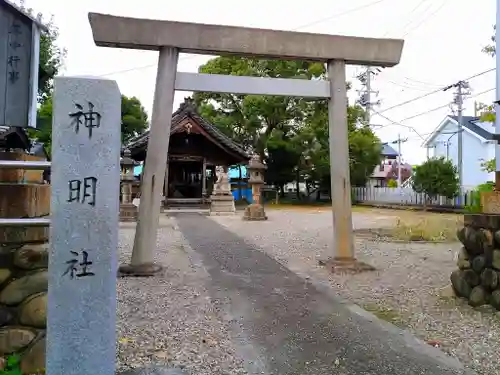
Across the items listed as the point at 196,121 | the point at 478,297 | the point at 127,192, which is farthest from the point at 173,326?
the point at 196,121

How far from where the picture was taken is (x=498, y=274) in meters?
4.52

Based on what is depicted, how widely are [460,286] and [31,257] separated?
14.9 ft

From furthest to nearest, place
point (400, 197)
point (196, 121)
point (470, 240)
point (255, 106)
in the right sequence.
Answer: point (400, 197)
point (255, 106)
point (196, 121)
point (470, 240)

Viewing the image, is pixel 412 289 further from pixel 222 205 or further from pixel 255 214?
pixel 222 205

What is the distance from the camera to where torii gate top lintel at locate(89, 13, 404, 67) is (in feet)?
20.2

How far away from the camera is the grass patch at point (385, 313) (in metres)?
4.45

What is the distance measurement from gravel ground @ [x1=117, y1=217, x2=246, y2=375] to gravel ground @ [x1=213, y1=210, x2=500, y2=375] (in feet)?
5.89

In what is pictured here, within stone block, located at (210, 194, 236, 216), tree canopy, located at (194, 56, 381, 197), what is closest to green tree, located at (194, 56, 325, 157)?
tree canopy, located at (194, 56, 381, 197)

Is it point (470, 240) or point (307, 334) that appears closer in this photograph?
point (307, 334)

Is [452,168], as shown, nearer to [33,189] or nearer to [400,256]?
[400,256]

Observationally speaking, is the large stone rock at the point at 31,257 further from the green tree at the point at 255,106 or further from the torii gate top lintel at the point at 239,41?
the green tree at the point at 255,106

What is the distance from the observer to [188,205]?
2103cm

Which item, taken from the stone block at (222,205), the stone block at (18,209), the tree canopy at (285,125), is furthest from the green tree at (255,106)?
the stone block at (18,209)

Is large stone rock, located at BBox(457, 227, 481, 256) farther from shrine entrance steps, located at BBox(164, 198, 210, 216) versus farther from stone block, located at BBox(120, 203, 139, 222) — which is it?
shrine entrance steps, located at BBox(164, 198, 210, 216)
